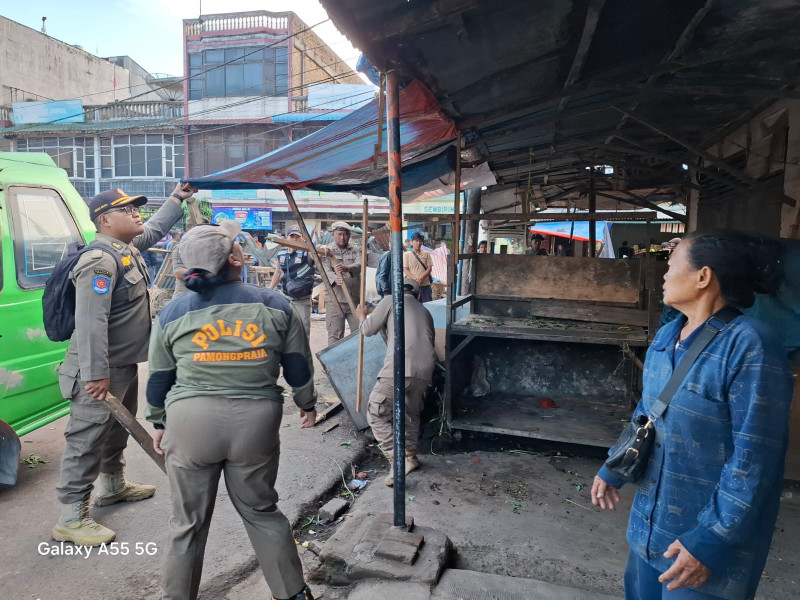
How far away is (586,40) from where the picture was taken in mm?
3027

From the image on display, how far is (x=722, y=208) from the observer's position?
649cm

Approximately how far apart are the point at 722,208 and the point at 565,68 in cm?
411

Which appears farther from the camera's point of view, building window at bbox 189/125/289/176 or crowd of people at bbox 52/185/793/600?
building window at bbox 189/125/289/176

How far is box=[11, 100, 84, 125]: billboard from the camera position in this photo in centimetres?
A: 2375

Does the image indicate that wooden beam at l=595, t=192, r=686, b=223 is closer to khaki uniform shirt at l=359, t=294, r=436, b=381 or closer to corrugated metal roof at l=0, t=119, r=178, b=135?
khaki uniform shirt at l=359, t=294, r=436, b=381

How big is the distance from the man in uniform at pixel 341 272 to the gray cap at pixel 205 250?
4.62 m

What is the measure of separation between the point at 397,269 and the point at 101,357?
1902 mm

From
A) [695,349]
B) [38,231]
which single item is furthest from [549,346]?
[38,231]

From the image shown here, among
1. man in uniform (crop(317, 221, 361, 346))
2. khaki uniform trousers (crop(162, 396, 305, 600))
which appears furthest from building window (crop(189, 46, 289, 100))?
khaki uniform trousers (crop(162, 396, 305, 600))

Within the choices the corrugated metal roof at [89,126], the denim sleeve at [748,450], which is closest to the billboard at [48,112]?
the corrugated metal roof at [89,126]

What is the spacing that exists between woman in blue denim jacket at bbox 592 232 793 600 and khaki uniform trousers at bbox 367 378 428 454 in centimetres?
273

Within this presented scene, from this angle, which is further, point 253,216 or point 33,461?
point 253,216

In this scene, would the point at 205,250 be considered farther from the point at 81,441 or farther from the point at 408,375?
the point at 408,375

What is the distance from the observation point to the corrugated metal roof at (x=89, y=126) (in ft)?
75.2
